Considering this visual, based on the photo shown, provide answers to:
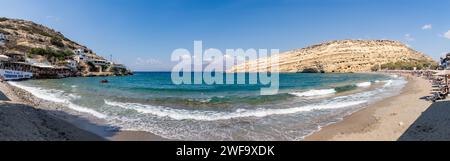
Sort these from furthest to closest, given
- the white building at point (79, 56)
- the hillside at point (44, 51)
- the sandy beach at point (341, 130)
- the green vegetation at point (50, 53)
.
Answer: the white building at point (79, 56), the green vegetation at point (50, 53), the hillside at point (44, 51), the sandy beach at point (341, 130)

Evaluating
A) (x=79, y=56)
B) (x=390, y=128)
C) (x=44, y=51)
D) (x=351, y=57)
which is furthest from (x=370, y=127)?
(x=351, y=57)

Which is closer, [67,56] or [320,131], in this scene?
[320,131]

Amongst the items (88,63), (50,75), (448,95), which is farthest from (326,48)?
(448,95)

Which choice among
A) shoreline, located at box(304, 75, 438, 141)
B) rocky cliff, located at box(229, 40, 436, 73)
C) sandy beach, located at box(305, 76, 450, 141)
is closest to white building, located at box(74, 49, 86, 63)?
shoreline, located at box(304, 75, 438, 141)

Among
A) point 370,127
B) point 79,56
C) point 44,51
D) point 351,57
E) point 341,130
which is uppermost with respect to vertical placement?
point 351,57

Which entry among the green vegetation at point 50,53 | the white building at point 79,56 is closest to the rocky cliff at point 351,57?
the white building at point 79,56

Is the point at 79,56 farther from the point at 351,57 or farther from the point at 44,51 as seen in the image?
the point at 351,57

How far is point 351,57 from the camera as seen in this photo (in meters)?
160

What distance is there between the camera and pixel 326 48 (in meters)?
178

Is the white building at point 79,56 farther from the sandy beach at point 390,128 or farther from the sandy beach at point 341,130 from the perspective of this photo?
the sandy beach at point 390,128

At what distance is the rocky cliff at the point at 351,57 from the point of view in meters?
150

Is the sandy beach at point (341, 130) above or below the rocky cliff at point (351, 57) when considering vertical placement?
below
